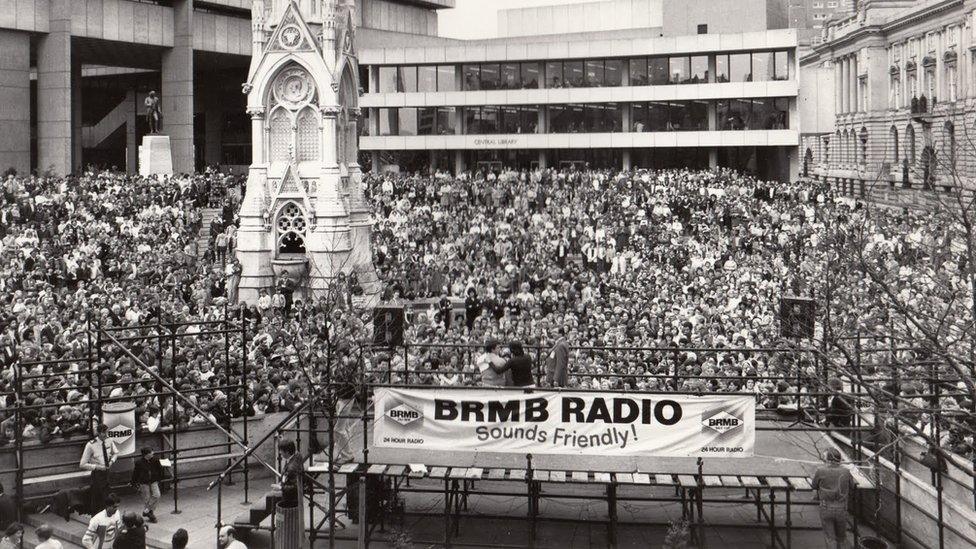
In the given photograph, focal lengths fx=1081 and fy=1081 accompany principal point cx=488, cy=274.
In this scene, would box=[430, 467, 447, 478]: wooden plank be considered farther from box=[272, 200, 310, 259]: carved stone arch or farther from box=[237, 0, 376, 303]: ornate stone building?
box=[272, 200, 310, 259]: carved stone arch

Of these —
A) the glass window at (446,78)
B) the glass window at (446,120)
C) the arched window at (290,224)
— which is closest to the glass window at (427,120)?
the glass window at (446,120)

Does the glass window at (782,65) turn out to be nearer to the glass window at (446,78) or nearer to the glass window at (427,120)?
the glass window at (446,78)

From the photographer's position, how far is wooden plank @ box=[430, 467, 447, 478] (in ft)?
52.2

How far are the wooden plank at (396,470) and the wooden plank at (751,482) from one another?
4930mm

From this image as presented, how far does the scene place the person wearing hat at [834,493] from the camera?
47.6ft

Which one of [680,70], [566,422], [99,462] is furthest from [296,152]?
[680,70]

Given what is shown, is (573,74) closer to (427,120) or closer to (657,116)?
(657,116)

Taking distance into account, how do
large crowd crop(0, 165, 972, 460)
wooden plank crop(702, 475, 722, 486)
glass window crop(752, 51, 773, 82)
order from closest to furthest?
wooden plank crop(702, 475, 722, 486), large crowd crop(0, 165, 972, 460), glass window crop(752, 51, 773, 82)

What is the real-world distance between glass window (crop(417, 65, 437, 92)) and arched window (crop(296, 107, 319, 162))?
151ft

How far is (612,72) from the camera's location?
7844 cm

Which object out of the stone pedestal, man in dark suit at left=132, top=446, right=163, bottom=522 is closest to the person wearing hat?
man in dark suit at left=132, top=446, right=163, bottom=522

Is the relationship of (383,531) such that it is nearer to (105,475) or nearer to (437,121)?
(105,475)

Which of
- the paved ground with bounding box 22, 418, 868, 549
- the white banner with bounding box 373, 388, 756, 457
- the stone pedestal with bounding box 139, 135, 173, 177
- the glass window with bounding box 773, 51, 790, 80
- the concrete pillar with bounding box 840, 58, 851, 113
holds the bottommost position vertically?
the paved ground with bounding box 22, 418, 868, 549

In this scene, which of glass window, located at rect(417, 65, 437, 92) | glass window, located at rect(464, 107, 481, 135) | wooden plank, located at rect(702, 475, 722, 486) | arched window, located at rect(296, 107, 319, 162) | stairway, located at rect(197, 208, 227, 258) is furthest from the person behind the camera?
glass window, located at rect(417, 65, 437, 92)
